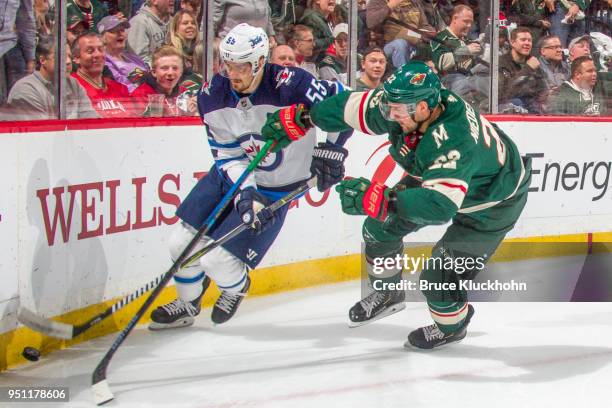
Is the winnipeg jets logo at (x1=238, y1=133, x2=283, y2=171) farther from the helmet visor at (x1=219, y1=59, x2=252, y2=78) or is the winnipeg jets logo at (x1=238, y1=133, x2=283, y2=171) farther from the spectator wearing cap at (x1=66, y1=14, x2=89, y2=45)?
the spectator wearing cap at (x1=66, y1=14, x2=89, y2=45)

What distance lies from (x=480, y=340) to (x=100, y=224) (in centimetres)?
163

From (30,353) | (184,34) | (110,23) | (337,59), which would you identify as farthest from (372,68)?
(30,353)

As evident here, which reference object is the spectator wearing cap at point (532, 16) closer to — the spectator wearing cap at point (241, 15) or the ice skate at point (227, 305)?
the spectator wearing cap at point (241, 15)

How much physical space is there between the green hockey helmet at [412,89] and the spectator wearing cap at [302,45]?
189cm

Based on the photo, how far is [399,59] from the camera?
5.81 meters

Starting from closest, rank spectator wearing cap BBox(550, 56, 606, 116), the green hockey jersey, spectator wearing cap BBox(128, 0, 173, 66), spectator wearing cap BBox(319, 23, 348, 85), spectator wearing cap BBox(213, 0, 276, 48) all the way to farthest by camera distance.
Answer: the green hockey jersey < spectator wearing cap BBox(128, 0, 173, 66) < spectator wearing cap BBox(213, 0, 276, 48) < spectator wearing cap BBox(319, 23, 348, 85) < spectator wearing cap BBox(550, 56, 606, 116)

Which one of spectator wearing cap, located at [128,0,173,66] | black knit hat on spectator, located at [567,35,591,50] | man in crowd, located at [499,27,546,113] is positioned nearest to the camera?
spectator wearing cap, located at [128,0,173,66]

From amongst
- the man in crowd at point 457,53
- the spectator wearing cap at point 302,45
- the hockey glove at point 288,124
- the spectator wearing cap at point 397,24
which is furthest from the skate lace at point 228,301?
the man in crowd at point 457,53

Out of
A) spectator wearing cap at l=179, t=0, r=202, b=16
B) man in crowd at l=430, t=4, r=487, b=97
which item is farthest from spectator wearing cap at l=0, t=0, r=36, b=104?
man in crowd at l=430, t=4, r=487, b=97

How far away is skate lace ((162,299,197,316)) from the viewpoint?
4.31 metres

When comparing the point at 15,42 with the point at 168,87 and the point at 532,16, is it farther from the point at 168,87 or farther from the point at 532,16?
the point at 532,16

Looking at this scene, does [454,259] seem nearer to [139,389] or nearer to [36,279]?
[139,389]

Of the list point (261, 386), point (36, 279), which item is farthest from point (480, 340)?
point (36, 279)

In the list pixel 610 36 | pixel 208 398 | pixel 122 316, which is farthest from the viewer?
pixel 610 36
